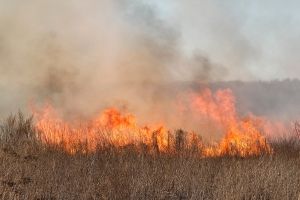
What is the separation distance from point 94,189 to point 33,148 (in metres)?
7.98

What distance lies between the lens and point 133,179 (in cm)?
1734

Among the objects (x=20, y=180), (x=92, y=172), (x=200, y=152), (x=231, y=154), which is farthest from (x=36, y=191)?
(x=231, y=154)

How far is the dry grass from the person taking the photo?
16300 mm

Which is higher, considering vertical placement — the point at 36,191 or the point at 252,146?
the point at 252,146

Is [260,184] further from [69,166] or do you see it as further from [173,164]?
[69,166]

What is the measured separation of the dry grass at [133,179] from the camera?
1630 centimetres

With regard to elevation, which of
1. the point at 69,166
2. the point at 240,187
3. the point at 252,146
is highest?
the point at 252,146

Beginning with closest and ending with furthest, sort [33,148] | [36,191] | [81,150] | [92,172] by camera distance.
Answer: [36,191] < [92,172] < [33,148] < [81,150]

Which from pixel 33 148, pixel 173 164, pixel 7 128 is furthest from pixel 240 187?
pixel 7 128

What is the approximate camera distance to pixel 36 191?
16.1 meters

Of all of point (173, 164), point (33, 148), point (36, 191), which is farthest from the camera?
point (33, 148)

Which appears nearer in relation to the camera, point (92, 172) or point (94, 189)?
point (94, 189)

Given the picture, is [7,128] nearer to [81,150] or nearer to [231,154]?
[81,150]

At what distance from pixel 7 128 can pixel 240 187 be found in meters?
12.4
